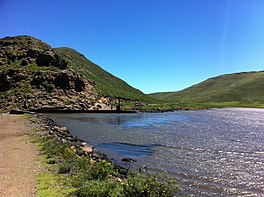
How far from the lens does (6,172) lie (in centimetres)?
1435

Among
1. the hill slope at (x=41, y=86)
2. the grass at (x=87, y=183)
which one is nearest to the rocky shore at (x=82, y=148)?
the grass at (x=87, y=183)

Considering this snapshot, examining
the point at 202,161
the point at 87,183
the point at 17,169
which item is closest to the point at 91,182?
the point at 87,183

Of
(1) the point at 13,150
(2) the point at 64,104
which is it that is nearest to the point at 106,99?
(2) the point at 64,104

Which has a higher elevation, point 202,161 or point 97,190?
point 97,190

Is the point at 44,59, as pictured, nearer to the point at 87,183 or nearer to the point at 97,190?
the point at 87,183

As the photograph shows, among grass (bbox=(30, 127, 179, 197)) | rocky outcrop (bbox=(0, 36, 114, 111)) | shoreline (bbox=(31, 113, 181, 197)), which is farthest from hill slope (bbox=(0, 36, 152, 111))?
grass (bbox=(30, 127, 179, 197))

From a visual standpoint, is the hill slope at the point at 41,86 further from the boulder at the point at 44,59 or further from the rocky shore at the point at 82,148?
the rocky shore at the point at 82,148

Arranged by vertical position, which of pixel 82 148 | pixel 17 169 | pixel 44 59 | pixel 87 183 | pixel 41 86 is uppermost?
pixel 44 59

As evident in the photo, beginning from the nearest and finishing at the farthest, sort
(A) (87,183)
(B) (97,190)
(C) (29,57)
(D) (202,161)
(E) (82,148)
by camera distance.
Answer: (B) (97,190) < (A) (87,183) < (D) (202,161) < (E) (82,148) < (C) (29,57)

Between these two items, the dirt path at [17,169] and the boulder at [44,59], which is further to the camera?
the boulder at [44,59]

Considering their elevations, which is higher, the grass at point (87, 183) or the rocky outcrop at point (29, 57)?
the rocky outcrop at point (29, 57)

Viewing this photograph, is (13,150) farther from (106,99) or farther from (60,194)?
(106,99)

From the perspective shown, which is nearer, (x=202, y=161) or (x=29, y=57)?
(x=202, y=161)

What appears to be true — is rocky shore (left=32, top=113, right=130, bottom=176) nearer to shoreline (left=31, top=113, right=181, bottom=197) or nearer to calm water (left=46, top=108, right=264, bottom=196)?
shoreline (left=31, top=113, right=181, bottom=197)
